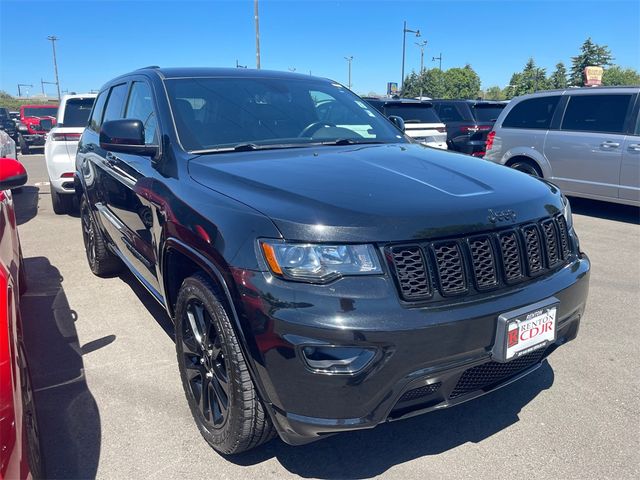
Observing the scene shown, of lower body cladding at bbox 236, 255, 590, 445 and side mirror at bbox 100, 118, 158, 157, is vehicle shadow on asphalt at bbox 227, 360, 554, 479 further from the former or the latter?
side mirror at bbox 100, 118, 158, 157

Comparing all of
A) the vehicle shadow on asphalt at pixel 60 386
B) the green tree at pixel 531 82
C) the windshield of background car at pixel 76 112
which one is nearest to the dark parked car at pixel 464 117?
the windshield of background car at pixel 76 112

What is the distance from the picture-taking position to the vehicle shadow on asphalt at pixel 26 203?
27.2ft

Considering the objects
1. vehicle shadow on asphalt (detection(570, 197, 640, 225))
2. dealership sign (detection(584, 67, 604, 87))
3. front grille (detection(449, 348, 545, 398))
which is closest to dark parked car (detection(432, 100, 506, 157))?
vehicle shadow on asphalt (detection(570, 197, 640, 225))

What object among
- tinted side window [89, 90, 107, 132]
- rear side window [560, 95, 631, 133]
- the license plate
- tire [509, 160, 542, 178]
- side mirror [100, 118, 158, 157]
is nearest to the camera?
the license plate

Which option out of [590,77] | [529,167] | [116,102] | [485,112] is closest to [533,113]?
[529,167]

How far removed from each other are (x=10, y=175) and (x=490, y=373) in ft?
7.95

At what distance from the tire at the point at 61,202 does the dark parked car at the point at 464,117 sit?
25.4ft

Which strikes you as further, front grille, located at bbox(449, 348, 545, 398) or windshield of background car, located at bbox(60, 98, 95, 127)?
windshield of background car, located at bbox(60, 98, 95, 127)

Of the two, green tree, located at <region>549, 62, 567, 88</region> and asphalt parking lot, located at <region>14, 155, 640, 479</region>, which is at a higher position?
green tree, located at <region>549, 62, 567, 88</region>

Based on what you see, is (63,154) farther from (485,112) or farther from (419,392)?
(485,112)

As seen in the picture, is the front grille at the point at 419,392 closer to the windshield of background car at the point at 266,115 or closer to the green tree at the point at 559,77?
the windshield of background car at the point at 266,115

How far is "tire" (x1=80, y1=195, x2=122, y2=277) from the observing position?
16.3ft

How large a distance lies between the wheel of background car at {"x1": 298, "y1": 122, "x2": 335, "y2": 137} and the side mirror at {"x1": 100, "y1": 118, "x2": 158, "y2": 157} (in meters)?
0.91

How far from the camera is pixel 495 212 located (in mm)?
2305
